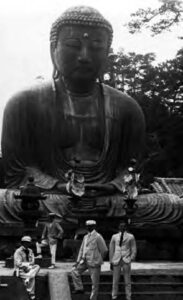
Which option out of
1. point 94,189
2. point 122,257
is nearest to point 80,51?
point 94,189

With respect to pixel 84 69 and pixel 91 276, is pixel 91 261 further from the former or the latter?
pixel 84 69

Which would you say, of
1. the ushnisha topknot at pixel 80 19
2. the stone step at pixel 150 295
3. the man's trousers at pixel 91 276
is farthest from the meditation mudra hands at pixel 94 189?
the man's trousers at pixel 91 276

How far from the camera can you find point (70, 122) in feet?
44.4

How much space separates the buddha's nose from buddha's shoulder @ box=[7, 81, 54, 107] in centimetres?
93

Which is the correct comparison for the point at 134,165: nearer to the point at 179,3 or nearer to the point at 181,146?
the point at 179,3

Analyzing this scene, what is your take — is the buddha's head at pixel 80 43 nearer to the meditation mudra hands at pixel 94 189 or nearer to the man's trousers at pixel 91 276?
the meditation mudra hands at pixel 94 189

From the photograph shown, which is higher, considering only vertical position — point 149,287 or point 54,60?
point 54,60

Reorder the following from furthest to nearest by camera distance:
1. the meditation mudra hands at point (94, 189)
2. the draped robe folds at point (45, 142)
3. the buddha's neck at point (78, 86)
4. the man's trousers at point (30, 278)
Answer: the buddha's neck at point (78, 86)
the draped robe folds at point (45, 142)
the meditation mudra hands at point (94, 189)
the man's trousers at point (30, 278)

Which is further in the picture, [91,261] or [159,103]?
[159,103]

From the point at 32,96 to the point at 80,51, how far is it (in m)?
1.30

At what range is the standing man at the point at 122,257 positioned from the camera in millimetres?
7918

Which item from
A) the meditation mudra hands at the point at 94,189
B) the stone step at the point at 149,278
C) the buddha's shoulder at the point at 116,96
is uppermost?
the buddha's shoulder at the point at 116,96

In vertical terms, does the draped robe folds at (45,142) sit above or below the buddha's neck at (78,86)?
below

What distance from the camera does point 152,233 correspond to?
12156 millimetres
